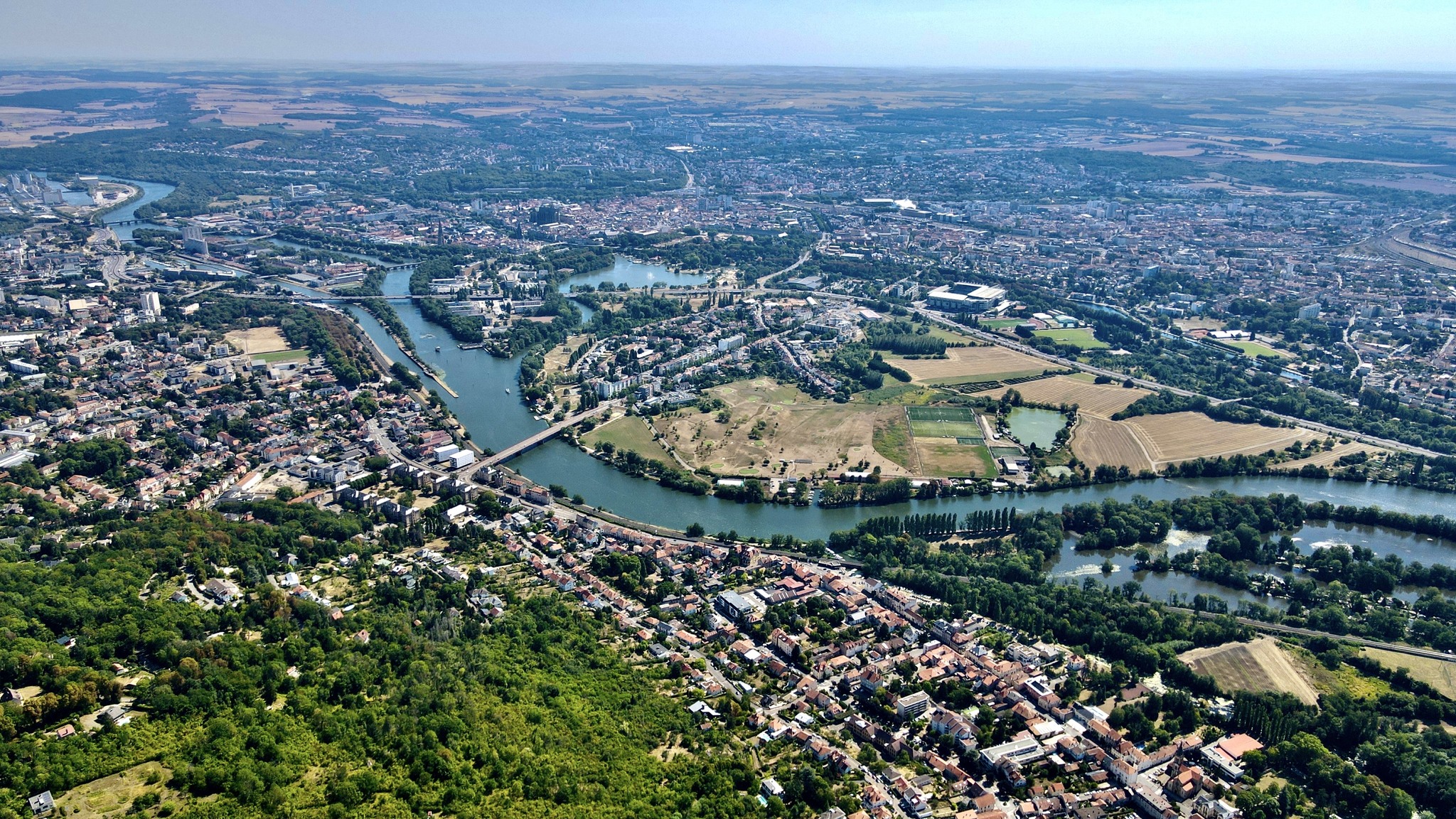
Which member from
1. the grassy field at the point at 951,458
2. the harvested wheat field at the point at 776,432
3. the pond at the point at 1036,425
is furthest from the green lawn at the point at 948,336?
the grassy field at the point at 951,458

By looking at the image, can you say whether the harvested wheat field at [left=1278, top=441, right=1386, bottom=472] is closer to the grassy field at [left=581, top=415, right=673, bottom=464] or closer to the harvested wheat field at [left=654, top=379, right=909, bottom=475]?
the harvested wheat field at [left=654, top=379, right=909, bottom=475]

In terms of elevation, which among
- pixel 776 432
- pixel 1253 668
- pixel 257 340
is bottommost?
pixel 1253 668

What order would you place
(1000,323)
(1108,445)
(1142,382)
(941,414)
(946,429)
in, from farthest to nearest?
(1000,323) < (1142,382) < (941,414) < (946,429) < (1108,445)

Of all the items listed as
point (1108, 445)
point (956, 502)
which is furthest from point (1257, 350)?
point (956, 502)

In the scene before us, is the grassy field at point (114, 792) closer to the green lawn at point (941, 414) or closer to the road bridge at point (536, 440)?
the road bridge at point (536, 440)

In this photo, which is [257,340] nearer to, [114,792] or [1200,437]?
[114,792]

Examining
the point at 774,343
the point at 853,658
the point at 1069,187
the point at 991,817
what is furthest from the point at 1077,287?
the point at 991,817

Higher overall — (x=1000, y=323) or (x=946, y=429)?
(x=1000, y=323)

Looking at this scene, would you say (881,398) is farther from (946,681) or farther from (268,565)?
(268,565)
